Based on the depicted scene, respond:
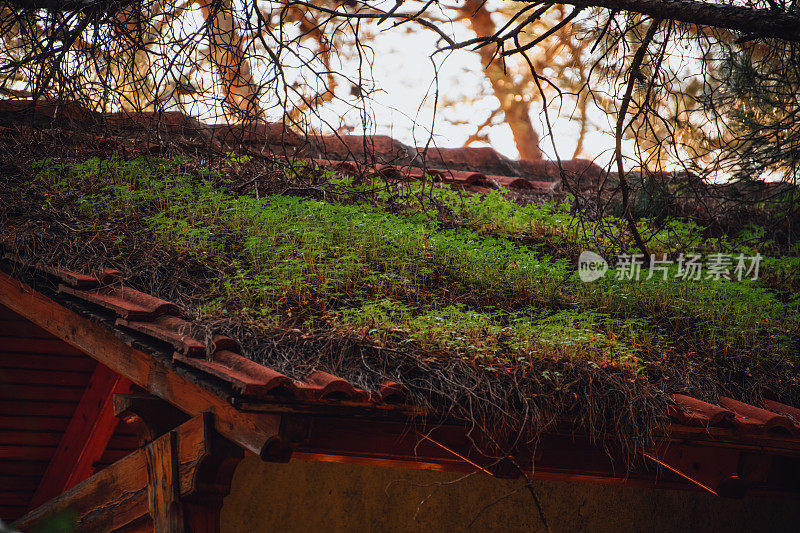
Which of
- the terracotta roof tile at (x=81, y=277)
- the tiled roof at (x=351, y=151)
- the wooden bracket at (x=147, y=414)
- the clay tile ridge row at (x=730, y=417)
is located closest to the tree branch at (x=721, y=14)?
the clay tile ridge row at (x=730, y=417)

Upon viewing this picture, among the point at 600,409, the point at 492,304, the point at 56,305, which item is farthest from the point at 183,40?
the point at 600,409

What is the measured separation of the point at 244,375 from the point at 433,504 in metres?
3.29

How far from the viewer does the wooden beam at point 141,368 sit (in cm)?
265

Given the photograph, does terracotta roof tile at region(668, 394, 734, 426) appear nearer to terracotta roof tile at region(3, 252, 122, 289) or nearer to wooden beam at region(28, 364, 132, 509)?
terracotta roof tile at region(3, 252, 122, 289)

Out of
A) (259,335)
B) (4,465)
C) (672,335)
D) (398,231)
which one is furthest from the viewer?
(4,465)

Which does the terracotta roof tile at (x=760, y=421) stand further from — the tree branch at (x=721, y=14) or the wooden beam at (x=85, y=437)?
the wooden beam at (x=85, y=437)

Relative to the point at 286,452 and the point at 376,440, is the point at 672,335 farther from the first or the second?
the point at 286,452

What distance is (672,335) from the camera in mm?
4352

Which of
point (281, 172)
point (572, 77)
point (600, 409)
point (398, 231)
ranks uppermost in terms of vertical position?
point (572, 77)

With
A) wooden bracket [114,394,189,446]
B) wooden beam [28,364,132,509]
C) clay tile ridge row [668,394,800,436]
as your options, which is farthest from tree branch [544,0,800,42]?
wooden beam [28,364,132,509]

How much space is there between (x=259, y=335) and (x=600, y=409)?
1.73 m

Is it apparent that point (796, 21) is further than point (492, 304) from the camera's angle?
No

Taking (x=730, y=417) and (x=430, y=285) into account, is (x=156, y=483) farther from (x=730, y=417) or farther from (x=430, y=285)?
(x=730, y=417)

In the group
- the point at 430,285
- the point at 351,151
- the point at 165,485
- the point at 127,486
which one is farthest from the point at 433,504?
the point at 351,151
